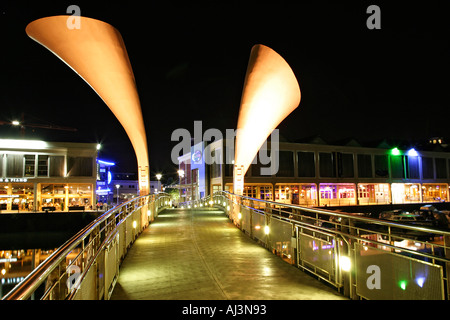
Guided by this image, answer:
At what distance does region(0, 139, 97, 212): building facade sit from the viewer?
97.1ft

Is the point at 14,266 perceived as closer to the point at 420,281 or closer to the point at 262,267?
the point at 262,267

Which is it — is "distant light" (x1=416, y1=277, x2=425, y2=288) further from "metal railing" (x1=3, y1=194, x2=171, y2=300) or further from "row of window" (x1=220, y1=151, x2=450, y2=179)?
"row of window" (x1=220, y1=151, x2=450, y2=179)

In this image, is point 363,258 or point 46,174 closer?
point 363,258

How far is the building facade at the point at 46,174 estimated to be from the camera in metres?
29.6

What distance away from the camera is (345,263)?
430 centimetres

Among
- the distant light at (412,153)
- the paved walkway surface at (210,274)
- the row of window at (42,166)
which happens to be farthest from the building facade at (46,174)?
the distant light at (412,153)

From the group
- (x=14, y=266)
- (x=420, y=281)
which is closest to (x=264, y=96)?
(x=420, y=281)

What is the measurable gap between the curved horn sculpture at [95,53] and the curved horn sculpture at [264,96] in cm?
501

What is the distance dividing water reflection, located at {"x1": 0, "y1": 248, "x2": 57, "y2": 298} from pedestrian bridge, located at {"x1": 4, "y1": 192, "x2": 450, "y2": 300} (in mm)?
8129

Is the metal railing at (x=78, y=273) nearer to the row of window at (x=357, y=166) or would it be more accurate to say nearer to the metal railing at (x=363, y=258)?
the metal railing at (x=363, y=258)

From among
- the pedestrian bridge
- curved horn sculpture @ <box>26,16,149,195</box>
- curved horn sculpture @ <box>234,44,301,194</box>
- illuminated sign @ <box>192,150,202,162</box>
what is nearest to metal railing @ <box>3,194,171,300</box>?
the pedestrian bridge

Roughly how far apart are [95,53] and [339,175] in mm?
34169

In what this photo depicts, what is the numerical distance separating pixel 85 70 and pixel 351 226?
11.7m
